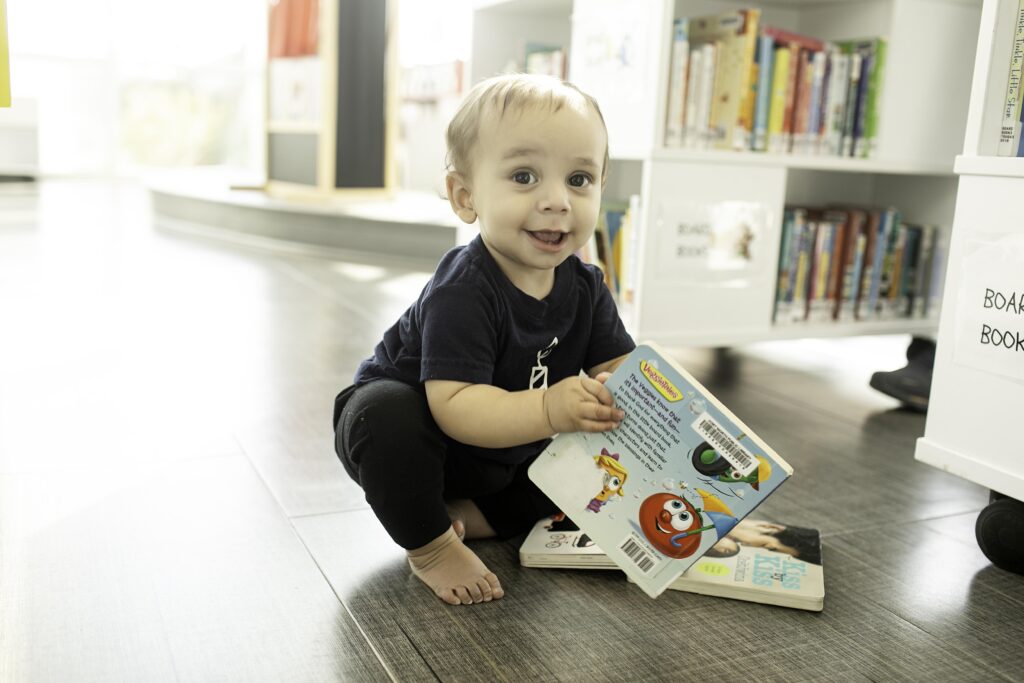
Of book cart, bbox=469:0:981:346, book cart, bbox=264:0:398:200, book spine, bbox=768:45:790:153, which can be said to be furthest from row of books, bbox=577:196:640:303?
book cart, bbox=264:0:398:200

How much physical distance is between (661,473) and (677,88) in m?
1.05

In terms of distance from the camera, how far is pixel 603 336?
1.07 meters

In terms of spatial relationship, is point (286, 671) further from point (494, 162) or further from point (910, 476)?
point (910, 476)

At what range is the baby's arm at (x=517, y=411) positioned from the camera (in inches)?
34.3

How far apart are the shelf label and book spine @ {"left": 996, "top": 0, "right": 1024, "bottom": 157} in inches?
25.5

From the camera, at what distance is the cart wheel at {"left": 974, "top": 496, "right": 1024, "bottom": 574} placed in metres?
1.03

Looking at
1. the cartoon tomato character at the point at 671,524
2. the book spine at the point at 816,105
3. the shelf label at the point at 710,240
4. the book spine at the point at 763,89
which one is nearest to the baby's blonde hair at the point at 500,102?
the cartoon tomato character at the point at 671,524

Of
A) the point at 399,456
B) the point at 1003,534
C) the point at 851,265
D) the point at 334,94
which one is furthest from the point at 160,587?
the point at 334,94

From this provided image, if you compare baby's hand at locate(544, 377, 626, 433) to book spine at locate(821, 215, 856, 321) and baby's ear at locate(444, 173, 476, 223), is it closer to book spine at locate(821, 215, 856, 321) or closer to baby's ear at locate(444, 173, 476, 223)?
baby's ear at locate(444, 173, 476, 223)

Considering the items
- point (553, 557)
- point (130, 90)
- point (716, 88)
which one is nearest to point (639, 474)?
point (553, 557)

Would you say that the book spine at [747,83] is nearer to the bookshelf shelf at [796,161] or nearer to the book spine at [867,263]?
the bookshelf shelf at [796,161]

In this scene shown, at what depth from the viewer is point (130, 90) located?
7.88 metres

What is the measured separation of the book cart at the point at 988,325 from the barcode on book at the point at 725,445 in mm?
387

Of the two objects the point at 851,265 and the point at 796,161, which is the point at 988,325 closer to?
the point at 796,161
